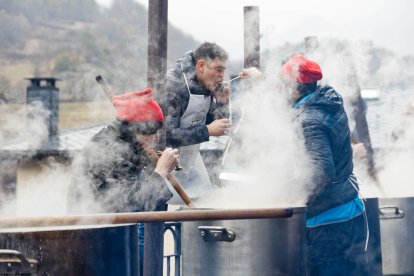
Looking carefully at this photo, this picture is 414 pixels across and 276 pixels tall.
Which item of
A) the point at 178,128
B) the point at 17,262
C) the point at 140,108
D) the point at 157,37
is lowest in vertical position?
the point at 17,262

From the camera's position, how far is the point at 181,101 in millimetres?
4648

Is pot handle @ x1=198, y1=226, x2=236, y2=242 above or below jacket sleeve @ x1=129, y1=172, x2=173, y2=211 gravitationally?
below

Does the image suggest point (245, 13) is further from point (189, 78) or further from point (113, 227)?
point (113, 227)

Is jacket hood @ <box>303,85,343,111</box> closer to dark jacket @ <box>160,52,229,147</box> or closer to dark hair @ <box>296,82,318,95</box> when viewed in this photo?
dark hair @ <box>296,82,318,95</box>

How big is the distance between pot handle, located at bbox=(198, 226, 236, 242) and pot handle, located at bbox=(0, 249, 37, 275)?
1361mm

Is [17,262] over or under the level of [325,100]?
under

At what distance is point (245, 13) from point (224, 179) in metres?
1.75

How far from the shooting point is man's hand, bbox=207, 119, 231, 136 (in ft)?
15.6

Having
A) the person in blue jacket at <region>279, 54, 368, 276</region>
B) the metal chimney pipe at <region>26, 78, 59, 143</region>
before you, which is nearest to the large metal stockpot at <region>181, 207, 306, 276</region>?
the person in blue jacket at <region>279, 54, 368, 276</region>

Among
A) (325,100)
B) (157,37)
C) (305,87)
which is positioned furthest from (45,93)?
(157,37)

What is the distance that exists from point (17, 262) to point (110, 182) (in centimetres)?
118

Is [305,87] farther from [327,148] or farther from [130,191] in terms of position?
[130,191]

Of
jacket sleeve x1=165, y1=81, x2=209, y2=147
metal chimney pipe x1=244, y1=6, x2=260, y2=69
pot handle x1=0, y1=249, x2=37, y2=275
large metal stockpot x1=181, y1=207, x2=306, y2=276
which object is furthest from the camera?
metal chimney pipe x1=244, y1=6, x2=260, y2=69

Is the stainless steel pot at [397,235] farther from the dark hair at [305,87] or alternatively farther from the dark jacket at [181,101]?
the dark jacket at [181,101]
